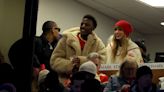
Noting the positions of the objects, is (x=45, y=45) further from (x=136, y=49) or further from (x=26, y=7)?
(x=26, y=7)

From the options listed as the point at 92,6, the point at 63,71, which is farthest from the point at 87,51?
the point at 92,6

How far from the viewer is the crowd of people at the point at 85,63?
7.34ft

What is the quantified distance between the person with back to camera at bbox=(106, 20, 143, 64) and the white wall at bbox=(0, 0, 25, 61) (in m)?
1.63

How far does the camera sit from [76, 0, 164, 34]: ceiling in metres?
7.31

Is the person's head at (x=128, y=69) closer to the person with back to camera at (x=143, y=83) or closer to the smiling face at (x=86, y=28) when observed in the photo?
the person with back to camera at (x=143, y=83)

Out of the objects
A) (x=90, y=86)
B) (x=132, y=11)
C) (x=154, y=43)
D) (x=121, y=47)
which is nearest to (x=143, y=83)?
(x=90, y=86)

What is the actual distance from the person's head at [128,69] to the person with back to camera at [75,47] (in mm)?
502

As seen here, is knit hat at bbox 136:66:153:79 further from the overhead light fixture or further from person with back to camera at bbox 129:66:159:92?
the overhead light fixture

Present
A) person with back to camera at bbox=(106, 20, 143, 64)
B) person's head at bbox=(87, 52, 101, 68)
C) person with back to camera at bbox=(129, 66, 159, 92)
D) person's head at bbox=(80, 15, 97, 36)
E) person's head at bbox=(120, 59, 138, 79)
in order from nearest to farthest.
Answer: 1. person with back to camera at bbox=(129, 66, 159, 92)
2. person's head at bbox=(120, 59, 138, 79)
3. person's head at bbox=(87, 52, 101, 68)
4. person's head at bbox=(80, 15, 97, 36)
5. person with back to camera at bbox=(106, 20, 143, 64)

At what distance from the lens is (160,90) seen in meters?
2.30

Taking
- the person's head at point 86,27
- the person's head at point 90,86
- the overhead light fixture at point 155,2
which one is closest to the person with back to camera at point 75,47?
the person's head at point 86,27

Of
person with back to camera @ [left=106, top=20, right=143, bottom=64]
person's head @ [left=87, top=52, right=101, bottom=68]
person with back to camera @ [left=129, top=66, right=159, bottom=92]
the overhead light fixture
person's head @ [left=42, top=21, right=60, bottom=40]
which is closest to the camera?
person with back to camera @ [left=129, top=66, right=159, bottom=92]

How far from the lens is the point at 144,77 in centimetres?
A: 225

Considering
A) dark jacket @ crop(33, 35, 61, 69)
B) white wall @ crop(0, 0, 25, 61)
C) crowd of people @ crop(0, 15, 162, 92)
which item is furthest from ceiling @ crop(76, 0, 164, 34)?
white wall @ crop(0, 0, 25, 61)
